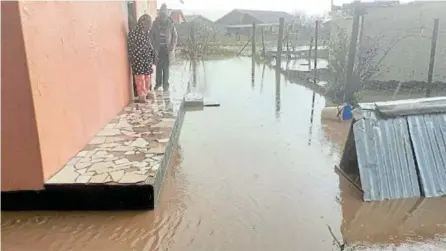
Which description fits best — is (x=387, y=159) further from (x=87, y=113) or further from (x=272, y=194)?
(x=87, y=113)

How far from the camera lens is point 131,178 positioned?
4102 mm

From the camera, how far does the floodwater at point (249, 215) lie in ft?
11.5

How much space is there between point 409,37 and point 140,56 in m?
6.33

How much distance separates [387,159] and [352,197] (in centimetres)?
54

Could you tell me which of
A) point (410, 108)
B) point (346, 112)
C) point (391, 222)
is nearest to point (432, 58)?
point (346, 112)

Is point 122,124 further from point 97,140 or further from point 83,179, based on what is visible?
point 83,179

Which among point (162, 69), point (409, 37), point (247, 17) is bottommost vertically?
point (162, 69)

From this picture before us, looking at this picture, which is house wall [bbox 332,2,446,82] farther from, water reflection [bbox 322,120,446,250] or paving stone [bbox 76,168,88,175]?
paving stone [bbox 76,168,88,175]

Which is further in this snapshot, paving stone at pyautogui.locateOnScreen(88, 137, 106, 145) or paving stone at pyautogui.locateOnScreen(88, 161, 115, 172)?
paving stone at pyautogui.locateOnScreen(88, 137, 106, 145)

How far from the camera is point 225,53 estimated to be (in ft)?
68.2

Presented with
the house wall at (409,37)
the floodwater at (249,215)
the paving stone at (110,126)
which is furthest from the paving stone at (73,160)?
the house wall at (409,37)

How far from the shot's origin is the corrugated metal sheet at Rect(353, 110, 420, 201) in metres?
4.31

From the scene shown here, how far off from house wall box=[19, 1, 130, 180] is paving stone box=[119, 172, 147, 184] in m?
0.70

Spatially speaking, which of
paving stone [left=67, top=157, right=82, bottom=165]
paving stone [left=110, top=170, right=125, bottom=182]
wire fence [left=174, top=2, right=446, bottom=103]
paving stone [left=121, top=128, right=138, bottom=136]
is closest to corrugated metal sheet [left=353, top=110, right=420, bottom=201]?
paving stone [left=110, top=170, right=125, bottom=182]
